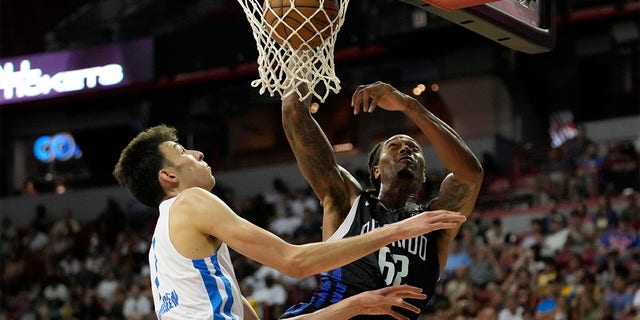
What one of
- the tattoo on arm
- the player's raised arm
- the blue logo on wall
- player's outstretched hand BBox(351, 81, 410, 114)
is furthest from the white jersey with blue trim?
the blue logo on wall

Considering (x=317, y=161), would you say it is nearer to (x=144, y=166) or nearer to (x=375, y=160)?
(x=375, y=160)

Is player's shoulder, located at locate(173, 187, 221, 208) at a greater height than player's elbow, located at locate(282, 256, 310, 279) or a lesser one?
greater

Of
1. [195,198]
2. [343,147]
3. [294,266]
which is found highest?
[195,198]

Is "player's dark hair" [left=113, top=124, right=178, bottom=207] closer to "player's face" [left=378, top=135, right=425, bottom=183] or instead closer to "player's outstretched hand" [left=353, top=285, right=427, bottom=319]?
"player's outstretched hand" [left=353, top=285, right=427, bottom=319]

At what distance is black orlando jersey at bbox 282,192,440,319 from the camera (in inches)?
172

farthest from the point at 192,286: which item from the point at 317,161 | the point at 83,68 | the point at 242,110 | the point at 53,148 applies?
the point at 53,148

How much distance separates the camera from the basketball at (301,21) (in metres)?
4.54

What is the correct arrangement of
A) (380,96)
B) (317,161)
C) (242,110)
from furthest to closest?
(242,110), (317,161), (380,96)

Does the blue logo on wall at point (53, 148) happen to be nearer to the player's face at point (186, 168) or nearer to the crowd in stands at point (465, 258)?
the crowd in stands at point (465, 258)

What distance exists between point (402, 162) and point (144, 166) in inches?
54.8

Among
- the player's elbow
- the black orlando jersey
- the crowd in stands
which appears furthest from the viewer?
the crowd in stands

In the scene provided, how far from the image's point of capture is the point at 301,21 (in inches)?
179

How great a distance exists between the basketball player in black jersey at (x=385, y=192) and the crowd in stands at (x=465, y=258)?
543 cm

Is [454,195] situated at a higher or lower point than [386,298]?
higher
